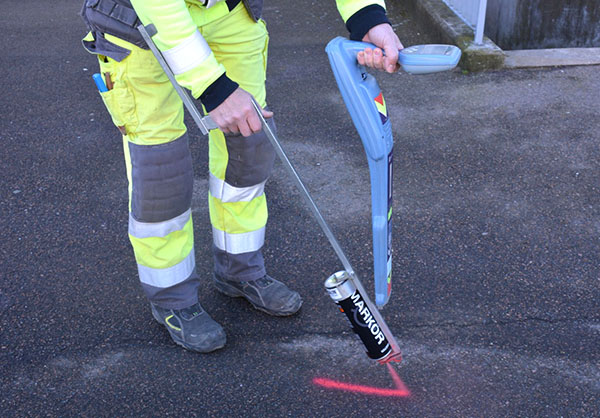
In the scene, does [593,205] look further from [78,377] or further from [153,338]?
[78,377]

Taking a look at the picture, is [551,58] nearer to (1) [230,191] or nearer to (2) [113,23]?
(1) [230,191]

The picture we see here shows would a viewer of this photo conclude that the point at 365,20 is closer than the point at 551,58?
Yes

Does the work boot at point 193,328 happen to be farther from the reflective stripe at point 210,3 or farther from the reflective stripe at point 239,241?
the reflective stripe at point 210,3

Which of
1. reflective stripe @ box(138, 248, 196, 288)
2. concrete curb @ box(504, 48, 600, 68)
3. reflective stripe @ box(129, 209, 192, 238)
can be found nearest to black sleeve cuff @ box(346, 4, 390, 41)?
reflective stripe @ box(129, 209, 192, 238)

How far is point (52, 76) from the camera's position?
5.47 m

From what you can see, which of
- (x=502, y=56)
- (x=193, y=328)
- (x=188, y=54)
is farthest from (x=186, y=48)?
(x=502, y=56)

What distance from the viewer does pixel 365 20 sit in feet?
7.24

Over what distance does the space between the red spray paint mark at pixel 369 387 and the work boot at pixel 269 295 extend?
375 mm

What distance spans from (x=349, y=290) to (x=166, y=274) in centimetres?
75

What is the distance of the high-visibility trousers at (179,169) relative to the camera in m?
2.20

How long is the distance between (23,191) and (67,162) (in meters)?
0.39

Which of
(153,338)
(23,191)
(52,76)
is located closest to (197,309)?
(153,338)

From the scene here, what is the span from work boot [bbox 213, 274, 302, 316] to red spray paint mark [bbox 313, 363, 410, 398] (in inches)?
14.8

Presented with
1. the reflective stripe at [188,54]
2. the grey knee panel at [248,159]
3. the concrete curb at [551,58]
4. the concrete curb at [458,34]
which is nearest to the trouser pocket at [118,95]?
the reflective stripe at [188,54]
